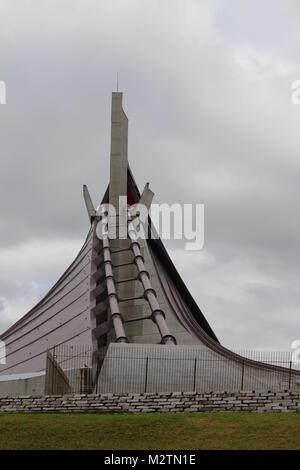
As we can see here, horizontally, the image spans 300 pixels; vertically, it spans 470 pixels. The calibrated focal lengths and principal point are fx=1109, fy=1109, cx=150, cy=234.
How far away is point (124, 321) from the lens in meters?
48.2

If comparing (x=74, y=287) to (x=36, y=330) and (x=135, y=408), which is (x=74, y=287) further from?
(x=135, y=408)

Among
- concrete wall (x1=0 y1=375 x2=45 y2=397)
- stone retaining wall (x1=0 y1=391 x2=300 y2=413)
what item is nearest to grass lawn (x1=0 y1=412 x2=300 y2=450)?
stone retaining wall (x1=0 y1=391 x2=300 y2=413)

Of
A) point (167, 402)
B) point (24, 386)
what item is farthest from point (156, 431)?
point (24, 386)

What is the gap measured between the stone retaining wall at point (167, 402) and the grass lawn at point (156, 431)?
2.62ft

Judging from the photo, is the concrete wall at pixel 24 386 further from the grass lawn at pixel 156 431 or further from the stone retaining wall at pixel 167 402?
the grass lawn at pixel 156 431

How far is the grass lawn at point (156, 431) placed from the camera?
26.3 meters

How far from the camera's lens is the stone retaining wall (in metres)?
30.2

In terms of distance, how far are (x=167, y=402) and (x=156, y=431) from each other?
3.47 meters

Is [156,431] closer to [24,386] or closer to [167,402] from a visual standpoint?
[167,402]

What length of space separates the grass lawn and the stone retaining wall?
0.80 metres

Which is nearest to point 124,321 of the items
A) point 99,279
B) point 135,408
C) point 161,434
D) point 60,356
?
point 99,279

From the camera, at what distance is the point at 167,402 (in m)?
31.0

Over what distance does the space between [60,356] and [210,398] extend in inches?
480
